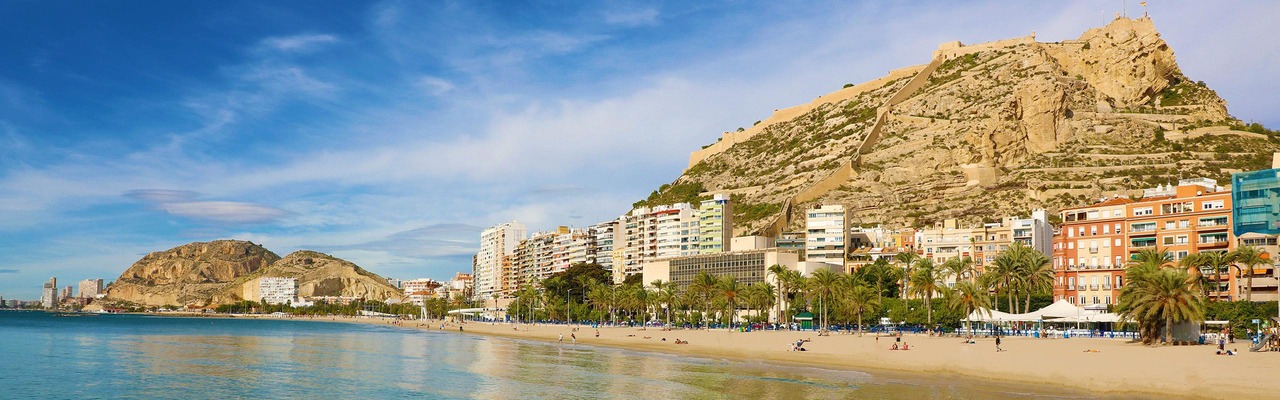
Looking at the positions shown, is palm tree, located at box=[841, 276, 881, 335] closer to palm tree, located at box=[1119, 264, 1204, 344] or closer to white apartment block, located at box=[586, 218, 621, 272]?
palm tree, located at box=[1119, 264, 1204, 344]

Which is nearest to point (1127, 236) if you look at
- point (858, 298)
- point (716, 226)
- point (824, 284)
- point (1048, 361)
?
point (858, 298)

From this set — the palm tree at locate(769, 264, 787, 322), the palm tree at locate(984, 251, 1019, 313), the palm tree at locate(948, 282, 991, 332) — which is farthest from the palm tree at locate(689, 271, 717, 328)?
the palm tree at locate(948, 282, 991, 332)

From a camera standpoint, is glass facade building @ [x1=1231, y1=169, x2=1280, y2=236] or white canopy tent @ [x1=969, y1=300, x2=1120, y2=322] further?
glass facade building @ [x1=1231, y1=169, x2=1280, y2=236]

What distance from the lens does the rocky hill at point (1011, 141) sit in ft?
428

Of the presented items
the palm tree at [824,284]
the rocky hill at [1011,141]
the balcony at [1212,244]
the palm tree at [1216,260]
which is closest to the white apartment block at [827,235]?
the rocky hill at [1011,141]

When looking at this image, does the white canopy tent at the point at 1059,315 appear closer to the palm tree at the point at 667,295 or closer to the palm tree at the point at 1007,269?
the palm tree at the point at 1007,269

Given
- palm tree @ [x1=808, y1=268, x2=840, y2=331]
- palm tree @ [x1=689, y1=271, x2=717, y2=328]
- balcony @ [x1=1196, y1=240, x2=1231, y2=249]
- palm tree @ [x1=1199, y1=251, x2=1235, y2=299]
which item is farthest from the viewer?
palm tree @ [x1=689, y1=271, x2=717, y2=328]

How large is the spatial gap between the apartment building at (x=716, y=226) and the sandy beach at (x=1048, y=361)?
63.1m

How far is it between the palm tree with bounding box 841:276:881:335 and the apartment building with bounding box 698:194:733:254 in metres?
52.7

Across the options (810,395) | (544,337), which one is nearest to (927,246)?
(544,337)

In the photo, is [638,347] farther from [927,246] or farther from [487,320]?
[487,320]

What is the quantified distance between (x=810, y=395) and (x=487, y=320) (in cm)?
14892

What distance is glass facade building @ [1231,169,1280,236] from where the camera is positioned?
257 ft

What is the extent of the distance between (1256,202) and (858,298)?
109ft
